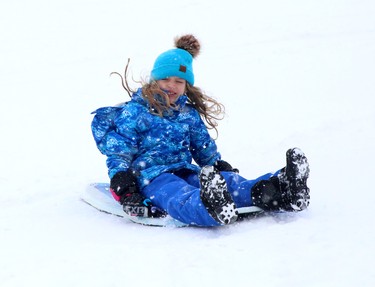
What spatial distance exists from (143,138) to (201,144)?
0.43 meters

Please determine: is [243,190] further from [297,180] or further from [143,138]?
[143,138]

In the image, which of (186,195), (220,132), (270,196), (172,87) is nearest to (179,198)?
(186,195)

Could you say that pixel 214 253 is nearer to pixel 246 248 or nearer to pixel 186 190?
pixel 246 248

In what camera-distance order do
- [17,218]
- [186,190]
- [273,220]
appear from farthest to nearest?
1. [17,218]
2. [186,190]
3. [273,220]

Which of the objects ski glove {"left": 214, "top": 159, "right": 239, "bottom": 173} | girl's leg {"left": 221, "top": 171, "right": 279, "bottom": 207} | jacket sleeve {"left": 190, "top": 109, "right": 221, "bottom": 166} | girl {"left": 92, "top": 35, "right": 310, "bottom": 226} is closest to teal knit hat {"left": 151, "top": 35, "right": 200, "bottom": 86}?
girl {"left": 92, "top": 35, "right": 310, "bottom": 226}

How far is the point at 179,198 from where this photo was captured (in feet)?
10.8

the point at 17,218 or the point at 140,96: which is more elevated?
the point at 140,96

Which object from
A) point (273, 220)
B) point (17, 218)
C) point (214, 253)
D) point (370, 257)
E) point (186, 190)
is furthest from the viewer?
point (17, 218)

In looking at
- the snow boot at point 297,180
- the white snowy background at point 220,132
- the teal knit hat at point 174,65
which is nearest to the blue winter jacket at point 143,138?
the teal knit hat at point 174,65

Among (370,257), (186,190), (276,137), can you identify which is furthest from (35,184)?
(370,257)

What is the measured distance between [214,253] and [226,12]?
31.4 ft

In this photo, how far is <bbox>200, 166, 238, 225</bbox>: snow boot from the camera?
2.97 metres

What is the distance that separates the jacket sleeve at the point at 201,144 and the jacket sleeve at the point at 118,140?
443mm

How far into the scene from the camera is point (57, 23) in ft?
40.0
